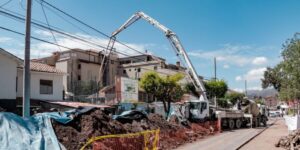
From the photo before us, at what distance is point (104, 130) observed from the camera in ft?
60.1

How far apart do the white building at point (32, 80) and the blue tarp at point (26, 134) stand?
45.3 ft

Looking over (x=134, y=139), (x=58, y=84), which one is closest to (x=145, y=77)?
(x=58, y=84)

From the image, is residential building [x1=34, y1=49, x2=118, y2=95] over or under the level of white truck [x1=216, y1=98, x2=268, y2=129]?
over

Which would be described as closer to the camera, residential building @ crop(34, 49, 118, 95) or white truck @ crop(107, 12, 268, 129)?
white truck @ crop(107, 12, 268, 129)

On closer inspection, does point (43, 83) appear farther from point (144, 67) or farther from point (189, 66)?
point (144, 67)

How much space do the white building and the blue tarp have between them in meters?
13.8

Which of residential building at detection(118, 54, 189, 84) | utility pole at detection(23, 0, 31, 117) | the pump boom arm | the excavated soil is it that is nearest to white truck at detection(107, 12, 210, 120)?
the pump boom arm

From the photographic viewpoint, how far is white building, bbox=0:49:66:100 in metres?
26.6

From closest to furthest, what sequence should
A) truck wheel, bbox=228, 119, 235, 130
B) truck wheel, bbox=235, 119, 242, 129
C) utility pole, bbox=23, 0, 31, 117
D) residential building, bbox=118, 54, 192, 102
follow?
utility pole, bbox=23, 0, 31, 117 → truck wheel, bbox=228, 119, 235, 130 → truck wheel, bbox=235, 119, 242, 129 → residential building, bbox=118, 54, 192, 102

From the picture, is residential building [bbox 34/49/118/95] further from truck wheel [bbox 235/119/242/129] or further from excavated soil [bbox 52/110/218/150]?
excavated soil [bbox 52/110/218/150]

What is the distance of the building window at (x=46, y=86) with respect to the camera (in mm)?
31486

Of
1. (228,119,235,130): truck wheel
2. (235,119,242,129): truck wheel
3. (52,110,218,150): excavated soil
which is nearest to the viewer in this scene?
(52,110,218,150): excavated soil

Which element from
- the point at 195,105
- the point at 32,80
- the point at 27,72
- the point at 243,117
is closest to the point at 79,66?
the point at 32,80

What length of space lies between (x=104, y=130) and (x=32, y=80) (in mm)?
14802
